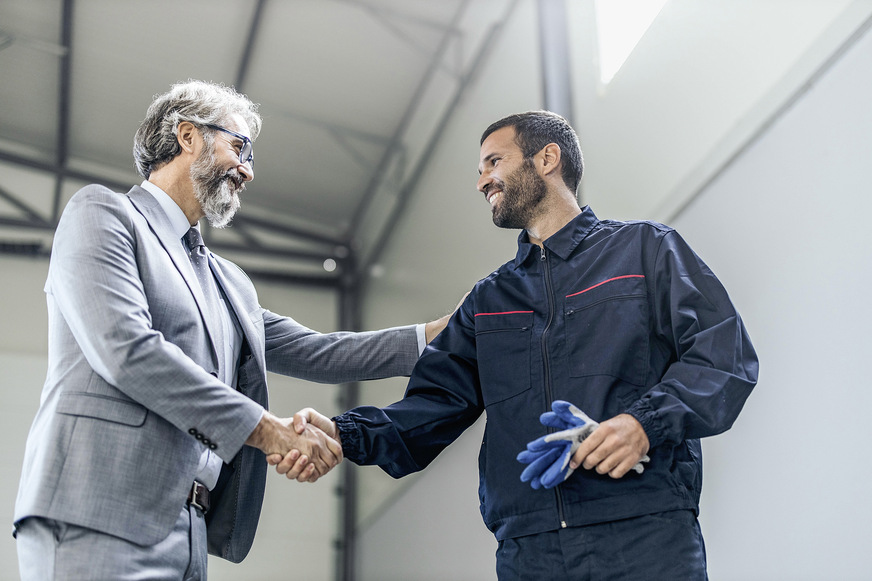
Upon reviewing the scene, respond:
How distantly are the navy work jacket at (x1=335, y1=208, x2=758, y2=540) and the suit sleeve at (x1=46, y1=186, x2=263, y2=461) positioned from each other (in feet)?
1.13

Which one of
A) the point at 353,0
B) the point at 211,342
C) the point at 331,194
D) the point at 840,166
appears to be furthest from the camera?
the point at 331,194

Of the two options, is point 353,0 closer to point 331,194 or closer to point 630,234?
point 331,194

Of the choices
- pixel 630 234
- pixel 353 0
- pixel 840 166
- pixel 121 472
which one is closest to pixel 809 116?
pixel 840 166

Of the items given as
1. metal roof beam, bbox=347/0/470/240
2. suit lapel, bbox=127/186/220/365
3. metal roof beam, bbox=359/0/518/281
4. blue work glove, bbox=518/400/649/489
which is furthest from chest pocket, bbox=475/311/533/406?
metal roof beam, bbox=347/0/470/240

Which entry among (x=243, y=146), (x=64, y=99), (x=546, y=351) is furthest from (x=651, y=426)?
(x=64, y=99)

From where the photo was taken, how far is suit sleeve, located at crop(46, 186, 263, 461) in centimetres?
176

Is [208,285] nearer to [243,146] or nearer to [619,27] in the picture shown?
[243,146]

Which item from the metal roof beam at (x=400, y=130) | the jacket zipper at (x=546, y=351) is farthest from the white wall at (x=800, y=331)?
Result: the metal roof beam at (x=400, y=130)

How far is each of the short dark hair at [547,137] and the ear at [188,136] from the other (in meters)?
0.85

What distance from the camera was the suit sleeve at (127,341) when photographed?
69.4 inches

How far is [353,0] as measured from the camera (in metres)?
6.19

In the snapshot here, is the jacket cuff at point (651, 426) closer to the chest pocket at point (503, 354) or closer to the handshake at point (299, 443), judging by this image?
the chest pocket at point (503, 354)

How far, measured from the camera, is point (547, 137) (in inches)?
95.0

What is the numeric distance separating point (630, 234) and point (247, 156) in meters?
1.21
